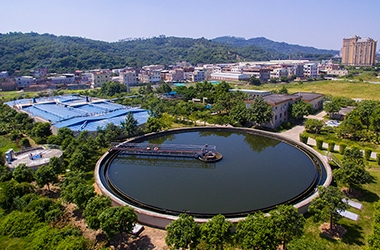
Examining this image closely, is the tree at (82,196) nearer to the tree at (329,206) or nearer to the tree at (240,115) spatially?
the tree at (329,206)

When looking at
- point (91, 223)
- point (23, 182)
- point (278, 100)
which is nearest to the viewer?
point (91, 223)

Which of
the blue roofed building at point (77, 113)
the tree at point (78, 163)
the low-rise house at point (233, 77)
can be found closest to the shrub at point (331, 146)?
the blue roofed building at point (77, 113)

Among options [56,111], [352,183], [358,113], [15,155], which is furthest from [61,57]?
[352,183]

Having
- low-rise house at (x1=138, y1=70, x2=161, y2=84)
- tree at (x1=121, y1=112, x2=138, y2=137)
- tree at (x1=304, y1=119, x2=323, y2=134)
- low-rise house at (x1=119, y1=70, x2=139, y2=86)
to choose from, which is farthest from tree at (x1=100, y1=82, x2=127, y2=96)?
tree at (x1=304, y1=119, x2=323, y2=134)

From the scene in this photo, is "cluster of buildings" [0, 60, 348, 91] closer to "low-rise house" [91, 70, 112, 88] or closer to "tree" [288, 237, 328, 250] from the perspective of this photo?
"low-rise house" [91, 70, 112, 88]

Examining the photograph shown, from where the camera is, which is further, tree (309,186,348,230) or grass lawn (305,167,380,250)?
tree (309,186,348,230)

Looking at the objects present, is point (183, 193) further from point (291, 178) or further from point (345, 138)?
point (345, 138)

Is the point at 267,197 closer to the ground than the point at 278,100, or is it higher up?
closer to the ground
